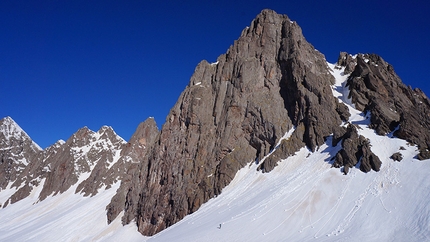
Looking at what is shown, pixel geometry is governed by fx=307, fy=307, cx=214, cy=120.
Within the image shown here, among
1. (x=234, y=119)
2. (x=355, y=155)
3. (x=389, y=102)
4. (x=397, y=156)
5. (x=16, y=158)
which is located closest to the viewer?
(x=397, y=156)

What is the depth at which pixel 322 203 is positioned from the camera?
31.4 meters

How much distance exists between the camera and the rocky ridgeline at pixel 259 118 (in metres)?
41.1

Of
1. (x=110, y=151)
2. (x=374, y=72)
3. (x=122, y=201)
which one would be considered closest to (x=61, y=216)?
(x=122, y=201)

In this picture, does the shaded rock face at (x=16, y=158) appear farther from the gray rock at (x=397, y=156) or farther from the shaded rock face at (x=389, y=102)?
the gray rock at (x=397, y=156)

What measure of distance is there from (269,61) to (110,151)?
69.1 m

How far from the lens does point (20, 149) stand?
144 m

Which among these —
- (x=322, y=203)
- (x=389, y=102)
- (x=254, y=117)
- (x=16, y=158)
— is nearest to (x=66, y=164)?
(x=16, y=158)

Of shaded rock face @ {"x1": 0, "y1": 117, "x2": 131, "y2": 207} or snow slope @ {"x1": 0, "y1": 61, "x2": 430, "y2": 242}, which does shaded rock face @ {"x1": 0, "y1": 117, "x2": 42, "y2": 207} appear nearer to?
shaded rock face @ {"x1": 0, "y1": 117, "x2": 131, "y2": 207}

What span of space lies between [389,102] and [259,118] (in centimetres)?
1899

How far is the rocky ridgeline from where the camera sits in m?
41.1

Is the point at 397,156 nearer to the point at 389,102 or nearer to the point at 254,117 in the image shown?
the point at 389,102

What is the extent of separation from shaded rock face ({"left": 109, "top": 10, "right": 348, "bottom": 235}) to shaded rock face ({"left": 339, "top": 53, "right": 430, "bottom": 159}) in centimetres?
451

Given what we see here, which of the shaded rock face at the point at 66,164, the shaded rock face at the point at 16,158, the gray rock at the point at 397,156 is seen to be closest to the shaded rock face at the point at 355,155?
the gray rock at the point at 397,156

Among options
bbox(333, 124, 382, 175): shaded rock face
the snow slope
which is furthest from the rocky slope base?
the snow slope
